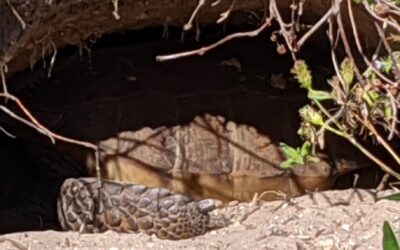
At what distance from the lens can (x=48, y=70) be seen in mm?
4047

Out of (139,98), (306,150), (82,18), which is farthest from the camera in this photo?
(139,98)

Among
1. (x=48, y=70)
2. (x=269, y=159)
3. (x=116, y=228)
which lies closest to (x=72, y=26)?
(x=48, y=70)

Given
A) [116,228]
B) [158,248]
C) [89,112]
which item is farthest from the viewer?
[89,112]

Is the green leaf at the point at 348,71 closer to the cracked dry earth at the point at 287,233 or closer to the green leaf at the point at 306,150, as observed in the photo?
the green leaf at the point at 306,150

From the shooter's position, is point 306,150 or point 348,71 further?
point 306,150

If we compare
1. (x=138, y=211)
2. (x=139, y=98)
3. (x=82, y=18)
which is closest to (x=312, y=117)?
(x=82, y=18)

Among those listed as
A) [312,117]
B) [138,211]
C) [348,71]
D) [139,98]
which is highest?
[348,71]

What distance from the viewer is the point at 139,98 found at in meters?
4.24

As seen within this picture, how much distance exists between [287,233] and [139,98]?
39.3 inches

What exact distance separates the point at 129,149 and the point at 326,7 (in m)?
0.89

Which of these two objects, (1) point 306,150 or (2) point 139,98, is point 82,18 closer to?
(2) point 139,98

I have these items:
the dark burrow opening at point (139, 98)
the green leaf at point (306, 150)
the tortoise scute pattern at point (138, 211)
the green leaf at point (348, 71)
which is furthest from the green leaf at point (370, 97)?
the dark burrow opening at point (139, 98)

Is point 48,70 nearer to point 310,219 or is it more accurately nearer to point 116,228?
point 116,228

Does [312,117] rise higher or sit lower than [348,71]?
lower
